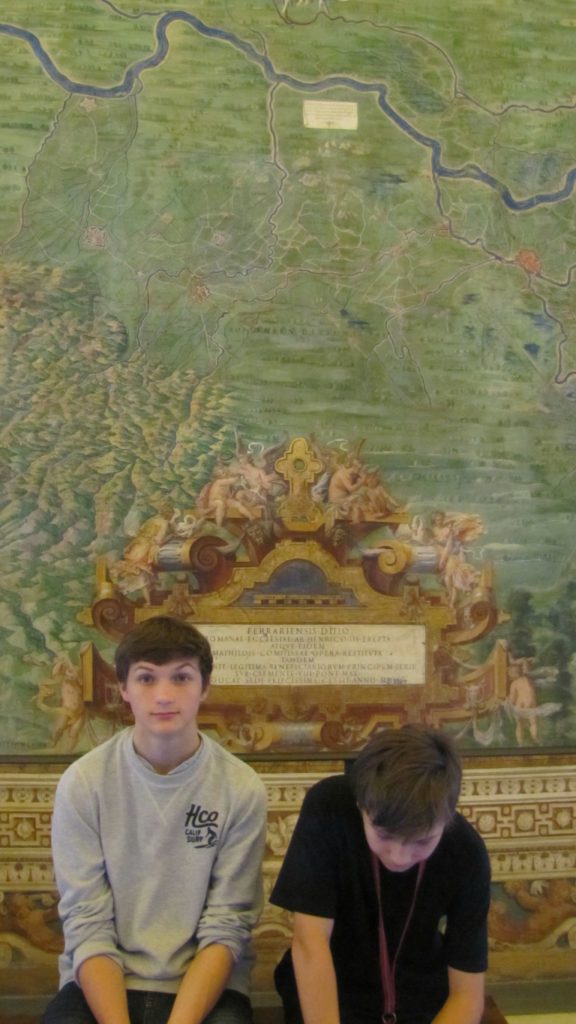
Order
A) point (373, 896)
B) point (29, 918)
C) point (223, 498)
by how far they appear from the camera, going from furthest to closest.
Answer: point (223, 498) → point (29, 918) → point (373, 896)

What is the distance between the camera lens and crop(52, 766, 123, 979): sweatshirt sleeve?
88.1 inches

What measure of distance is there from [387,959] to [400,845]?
0.37 metres

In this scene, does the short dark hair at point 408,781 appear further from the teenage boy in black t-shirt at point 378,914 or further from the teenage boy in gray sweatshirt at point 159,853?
the teenage boy in gray sweatshirt at point 159,853

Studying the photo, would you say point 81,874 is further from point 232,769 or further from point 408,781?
point 408,781

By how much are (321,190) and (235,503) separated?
121cm

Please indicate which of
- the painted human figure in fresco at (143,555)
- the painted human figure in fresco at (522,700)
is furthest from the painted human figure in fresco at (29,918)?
the painted human figure in fresco at (522,700)

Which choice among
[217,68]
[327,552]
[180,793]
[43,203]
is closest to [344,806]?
[180,793]

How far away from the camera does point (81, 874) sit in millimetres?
2273

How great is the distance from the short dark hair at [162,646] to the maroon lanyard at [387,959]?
2.09ft

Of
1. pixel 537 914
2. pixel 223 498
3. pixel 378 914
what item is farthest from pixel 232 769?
pixel 537 914

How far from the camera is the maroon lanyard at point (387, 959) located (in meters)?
2.17

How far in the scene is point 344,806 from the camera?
221 centimetres

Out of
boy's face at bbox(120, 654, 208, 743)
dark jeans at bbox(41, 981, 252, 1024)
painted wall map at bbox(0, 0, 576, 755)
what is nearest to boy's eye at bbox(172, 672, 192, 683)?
boy's face at bbox(120, 654, 208, 743)

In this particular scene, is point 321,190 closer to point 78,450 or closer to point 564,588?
point 78,450
